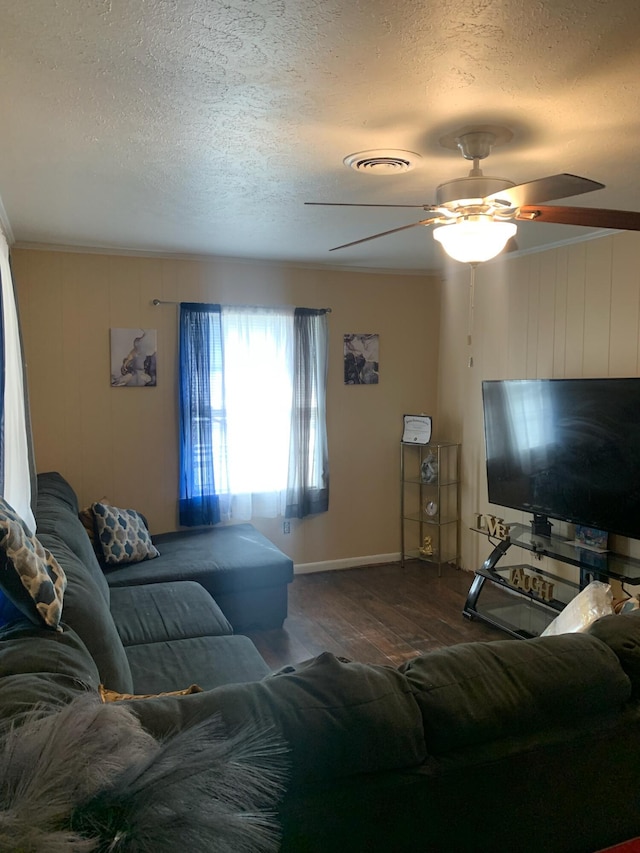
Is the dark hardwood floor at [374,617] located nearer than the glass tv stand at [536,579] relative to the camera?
No

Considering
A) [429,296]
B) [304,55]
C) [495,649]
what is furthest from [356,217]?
[495,649]

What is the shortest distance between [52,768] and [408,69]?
176cm

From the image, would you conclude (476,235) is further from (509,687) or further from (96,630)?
(96,630)

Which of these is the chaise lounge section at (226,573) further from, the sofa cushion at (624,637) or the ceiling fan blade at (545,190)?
the ceiling fan blade at (545,190)

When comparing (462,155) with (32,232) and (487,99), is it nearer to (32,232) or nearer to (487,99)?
(487,99)

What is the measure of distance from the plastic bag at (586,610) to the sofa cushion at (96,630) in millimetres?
1557

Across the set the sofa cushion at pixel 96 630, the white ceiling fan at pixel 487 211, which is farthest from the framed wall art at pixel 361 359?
the sofa cushion at pixel 96 630

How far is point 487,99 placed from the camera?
191 centimetres

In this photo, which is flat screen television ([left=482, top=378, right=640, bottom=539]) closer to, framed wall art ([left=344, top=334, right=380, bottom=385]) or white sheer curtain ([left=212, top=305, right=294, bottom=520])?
framed wall art ([left=344, top=334, right=380, bottom=385])

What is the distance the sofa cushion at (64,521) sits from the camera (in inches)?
113

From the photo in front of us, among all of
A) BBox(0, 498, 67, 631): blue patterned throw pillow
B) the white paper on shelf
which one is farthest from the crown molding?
BBox(0, 498, 67, 631): blue patterned throw pillow

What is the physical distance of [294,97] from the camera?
6.25 ft

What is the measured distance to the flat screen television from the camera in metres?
3.42

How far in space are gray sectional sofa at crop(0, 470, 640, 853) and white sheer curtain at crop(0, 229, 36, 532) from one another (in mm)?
1073
